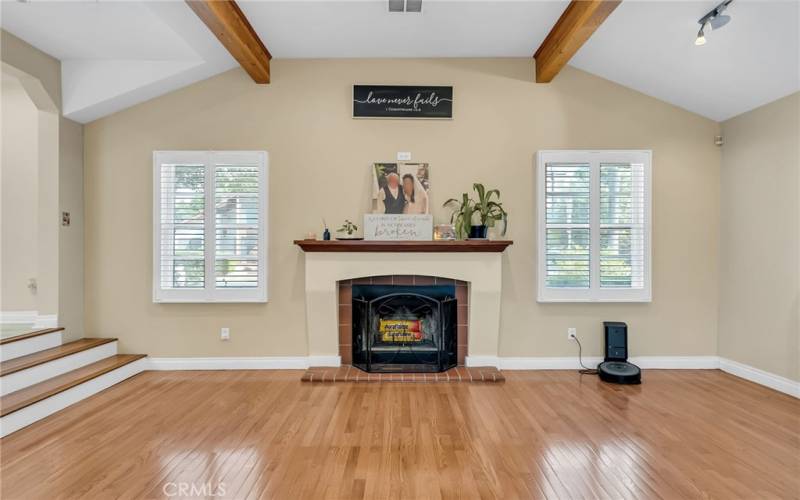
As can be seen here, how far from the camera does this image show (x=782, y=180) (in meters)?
3.40

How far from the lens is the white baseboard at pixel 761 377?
3272 millimetres

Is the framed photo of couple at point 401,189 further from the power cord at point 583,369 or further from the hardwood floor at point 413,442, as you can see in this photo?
the power cord at point 583,369

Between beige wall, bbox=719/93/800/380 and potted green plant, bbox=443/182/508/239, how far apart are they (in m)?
2.31

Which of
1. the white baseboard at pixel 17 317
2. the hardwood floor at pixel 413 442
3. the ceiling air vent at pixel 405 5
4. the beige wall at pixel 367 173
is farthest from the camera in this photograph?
the white baseboard at pixel 17 317

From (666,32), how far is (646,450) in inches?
128

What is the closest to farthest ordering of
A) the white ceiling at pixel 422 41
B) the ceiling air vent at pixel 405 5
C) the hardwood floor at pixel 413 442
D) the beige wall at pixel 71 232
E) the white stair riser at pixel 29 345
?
the hardwood floor at pixel 413 442 → the white ceiling at pixel 422 41 → the ceiling air vent at pixel 405 5 → the white stair riser at pixel 29 345 → the beige wall at pixel 71 232

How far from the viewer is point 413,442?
2447 millimetres

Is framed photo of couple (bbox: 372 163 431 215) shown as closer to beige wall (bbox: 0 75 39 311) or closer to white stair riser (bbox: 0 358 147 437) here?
white stair riser (bbox: 0 358 147 437)

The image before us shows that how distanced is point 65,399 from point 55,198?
1.98 m

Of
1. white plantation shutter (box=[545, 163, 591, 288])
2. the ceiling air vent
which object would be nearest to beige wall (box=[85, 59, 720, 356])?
white plantation shutter (box=[545, 163, 591, 288])

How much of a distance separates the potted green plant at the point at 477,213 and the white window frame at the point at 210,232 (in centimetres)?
194

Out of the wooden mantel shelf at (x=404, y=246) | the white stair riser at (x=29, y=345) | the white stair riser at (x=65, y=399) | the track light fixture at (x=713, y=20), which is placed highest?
the track light fixture at (x=713, y=20)

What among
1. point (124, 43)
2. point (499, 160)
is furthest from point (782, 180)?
point (124, 43)

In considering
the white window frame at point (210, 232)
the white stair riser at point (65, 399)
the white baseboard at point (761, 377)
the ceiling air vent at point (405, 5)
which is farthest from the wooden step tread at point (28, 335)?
the white baseboard at point (761, 377)
